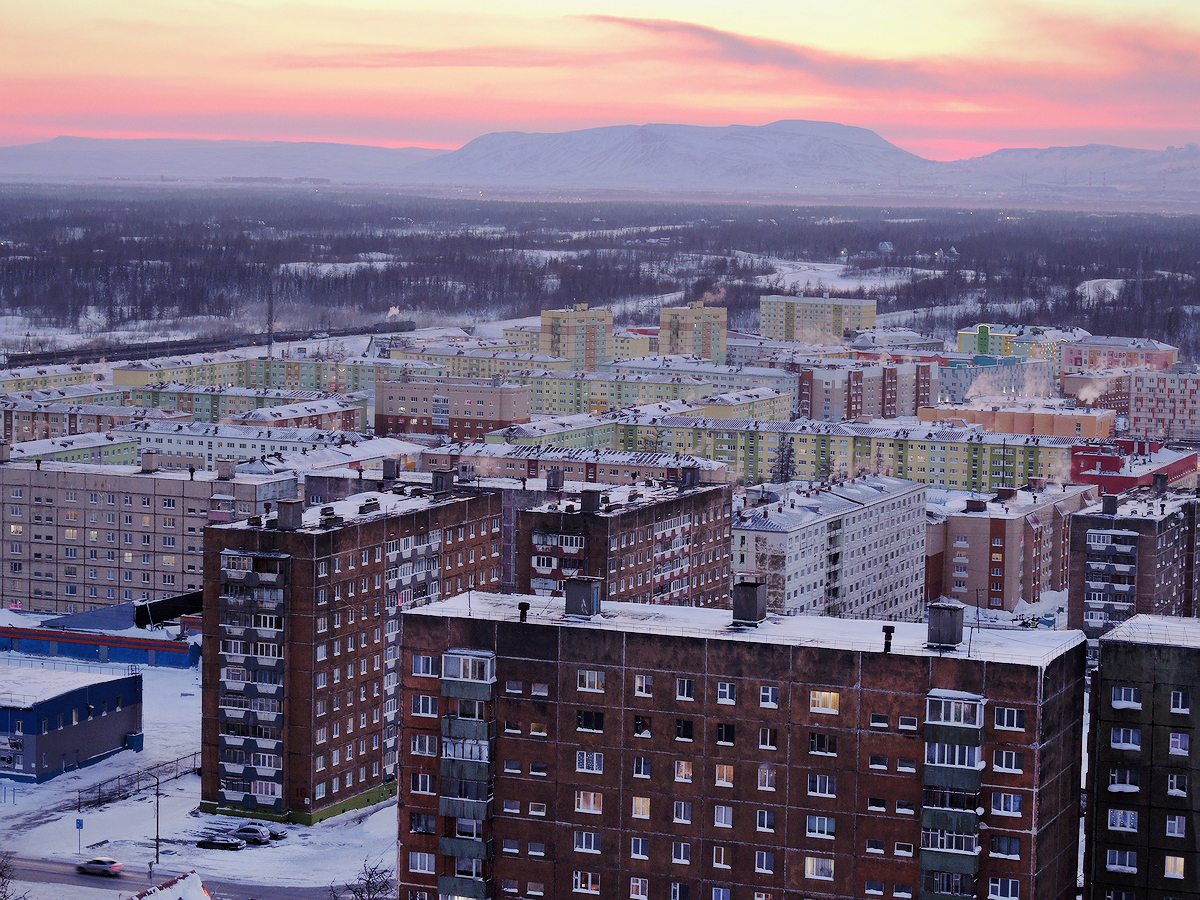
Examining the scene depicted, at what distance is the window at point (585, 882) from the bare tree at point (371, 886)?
460 centimetres

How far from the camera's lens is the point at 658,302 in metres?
181

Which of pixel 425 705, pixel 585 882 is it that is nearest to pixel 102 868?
pixel 425 705

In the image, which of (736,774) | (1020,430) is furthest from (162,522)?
(1020,430)

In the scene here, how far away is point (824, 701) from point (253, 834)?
14351mm

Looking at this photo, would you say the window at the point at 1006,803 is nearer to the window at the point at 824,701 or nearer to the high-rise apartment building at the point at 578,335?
the window at the point at 824,701

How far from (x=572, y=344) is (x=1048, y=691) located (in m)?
98.0

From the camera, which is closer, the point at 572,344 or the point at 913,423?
the point at 913,423

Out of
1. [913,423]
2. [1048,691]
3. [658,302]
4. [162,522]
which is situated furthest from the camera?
[658,302]

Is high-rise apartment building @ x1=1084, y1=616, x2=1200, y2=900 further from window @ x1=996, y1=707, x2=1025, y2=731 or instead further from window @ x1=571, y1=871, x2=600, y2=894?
window @ x1=571, y1=871, x2=600, y2=894

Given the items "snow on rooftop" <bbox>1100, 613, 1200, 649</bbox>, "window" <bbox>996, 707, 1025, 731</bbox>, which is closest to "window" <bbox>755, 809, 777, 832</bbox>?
"window" <bbox>996, 707, 1025, 731</bbox>

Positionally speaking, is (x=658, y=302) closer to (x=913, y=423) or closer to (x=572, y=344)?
(x=572, y=344)

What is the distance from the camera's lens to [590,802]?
26.6 metres

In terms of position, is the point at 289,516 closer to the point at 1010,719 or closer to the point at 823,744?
the point at 823,744

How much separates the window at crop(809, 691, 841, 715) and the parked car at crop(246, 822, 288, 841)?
549 inches
